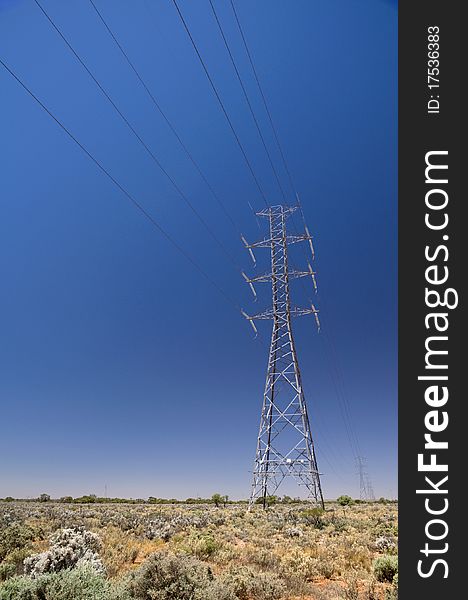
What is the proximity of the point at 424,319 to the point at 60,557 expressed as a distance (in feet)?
27.8

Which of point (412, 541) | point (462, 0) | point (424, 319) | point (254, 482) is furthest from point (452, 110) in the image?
point (254, 482)

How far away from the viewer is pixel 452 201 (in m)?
4.63

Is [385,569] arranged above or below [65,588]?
below

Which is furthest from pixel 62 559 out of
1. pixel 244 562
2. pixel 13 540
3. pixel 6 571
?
pixel 13 540

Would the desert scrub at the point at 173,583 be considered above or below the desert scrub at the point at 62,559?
above

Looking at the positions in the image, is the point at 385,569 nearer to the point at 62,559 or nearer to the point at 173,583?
the point at 173,583

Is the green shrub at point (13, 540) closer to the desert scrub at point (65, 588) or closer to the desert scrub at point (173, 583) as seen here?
the desert scrub at point (65, 588)

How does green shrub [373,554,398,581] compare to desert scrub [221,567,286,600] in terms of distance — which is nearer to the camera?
desert scrub [221,567,286,600]

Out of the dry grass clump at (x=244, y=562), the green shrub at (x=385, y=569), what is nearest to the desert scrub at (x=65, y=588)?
the dry grass clump at (x=244, y=562)

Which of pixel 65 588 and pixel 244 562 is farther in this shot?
pixel 244 562

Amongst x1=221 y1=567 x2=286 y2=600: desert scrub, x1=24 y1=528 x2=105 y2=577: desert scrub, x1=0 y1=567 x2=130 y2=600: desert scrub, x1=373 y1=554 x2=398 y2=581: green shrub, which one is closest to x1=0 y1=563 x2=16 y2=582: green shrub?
x1=24 y1=528 x2=105 y2=577: desert scrub

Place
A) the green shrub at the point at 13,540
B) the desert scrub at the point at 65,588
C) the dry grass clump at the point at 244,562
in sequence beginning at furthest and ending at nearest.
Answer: the green shrub at the point at 13,540 → the dry grass clump at the point at 244,562 → the desert scrub at the point at 65,588

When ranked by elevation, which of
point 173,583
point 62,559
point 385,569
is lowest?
point 62,559

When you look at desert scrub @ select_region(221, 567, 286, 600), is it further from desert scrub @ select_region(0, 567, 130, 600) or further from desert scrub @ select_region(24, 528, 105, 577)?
desert scrub @ select_region(24, 528, 105, 577)
